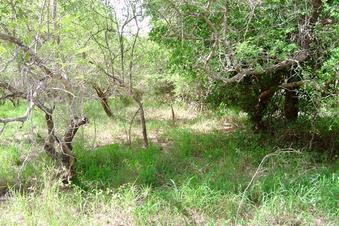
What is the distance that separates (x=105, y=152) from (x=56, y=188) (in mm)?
1794

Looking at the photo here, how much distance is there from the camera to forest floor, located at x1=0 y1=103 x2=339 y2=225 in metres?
3.71

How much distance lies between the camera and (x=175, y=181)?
505 centimetres

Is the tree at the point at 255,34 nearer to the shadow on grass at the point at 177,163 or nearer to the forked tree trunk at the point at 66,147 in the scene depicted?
the shadow on grass at the point at 177,163

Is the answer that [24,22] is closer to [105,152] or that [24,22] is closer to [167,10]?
[167,10]

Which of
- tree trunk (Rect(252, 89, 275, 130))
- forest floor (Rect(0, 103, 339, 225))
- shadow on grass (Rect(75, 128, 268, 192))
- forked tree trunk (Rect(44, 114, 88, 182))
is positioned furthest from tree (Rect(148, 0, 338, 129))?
forked tree trunk (Rect(44, 114, 88, 182))

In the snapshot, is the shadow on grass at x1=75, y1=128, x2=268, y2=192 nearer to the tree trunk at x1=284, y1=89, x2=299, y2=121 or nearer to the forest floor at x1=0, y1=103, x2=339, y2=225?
the forest floor at x1=0, y1=103, x2=339, y2=225

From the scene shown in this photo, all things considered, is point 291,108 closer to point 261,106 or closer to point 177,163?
point 261,106

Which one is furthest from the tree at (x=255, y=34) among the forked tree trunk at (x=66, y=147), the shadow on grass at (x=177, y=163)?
the forked tree trunk at (x=66, y=147)

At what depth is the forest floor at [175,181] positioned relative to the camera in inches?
146

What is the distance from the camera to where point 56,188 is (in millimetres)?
4473

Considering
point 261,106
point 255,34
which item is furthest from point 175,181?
point 261,106

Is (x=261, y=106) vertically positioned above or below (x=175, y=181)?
above

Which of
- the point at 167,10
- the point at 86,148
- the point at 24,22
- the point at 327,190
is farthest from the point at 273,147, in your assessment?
the point at 24,22

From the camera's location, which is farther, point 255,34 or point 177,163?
point 177,163
